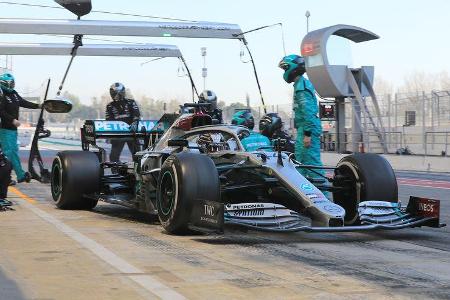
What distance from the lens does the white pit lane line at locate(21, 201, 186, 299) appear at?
14.3 feet

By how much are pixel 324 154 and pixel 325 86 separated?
307cm

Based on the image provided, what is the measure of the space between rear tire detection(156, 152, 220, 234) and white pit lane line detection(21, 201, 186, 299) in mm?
796

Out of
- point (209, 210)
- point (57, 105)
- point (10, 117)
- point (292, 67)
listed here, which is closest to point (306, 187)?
point (209, 210)

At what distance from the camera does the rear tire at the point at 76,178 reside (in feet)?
28.8

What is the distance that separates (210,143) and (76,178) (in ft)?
6.45

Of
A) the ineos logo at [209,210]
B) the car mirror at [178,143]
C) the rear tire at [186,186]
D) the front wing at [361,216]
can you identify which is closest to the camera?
the ineos logo at [209,210]

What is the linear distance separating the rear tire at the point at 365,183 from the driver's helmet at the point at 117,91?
5.91 m

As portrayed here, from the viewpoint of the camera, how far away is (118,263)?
17.4 ft

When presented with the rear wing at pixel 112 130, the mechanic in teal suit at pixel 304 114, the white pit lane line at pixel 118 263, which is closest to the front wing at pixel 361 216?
the white pit lane line at pixel 118 263

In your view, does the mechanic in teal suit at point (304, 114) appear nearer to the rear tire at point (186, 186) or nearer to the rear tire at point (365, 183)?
the rear tire at point (365, 183)

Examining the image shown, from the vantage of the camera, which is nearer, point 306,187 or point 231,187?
point 306,187

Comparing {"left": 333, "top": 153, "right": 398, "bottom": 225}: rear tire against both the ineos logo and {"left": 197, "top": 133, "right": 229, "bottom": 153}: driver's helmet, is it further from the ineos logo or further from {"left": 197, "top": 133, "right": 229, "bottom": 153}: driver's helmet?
the ineos logo

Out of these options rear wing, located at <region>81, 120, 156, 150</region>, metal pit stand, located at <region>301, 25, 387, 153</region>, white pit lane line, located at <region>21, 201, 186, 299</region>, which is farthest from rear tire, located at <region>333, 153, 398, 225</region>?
metal pit stand, located at <region>301, 25, 387, 153</region>

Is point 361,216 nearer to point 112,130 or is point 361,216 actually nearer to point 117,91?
point 112,130
